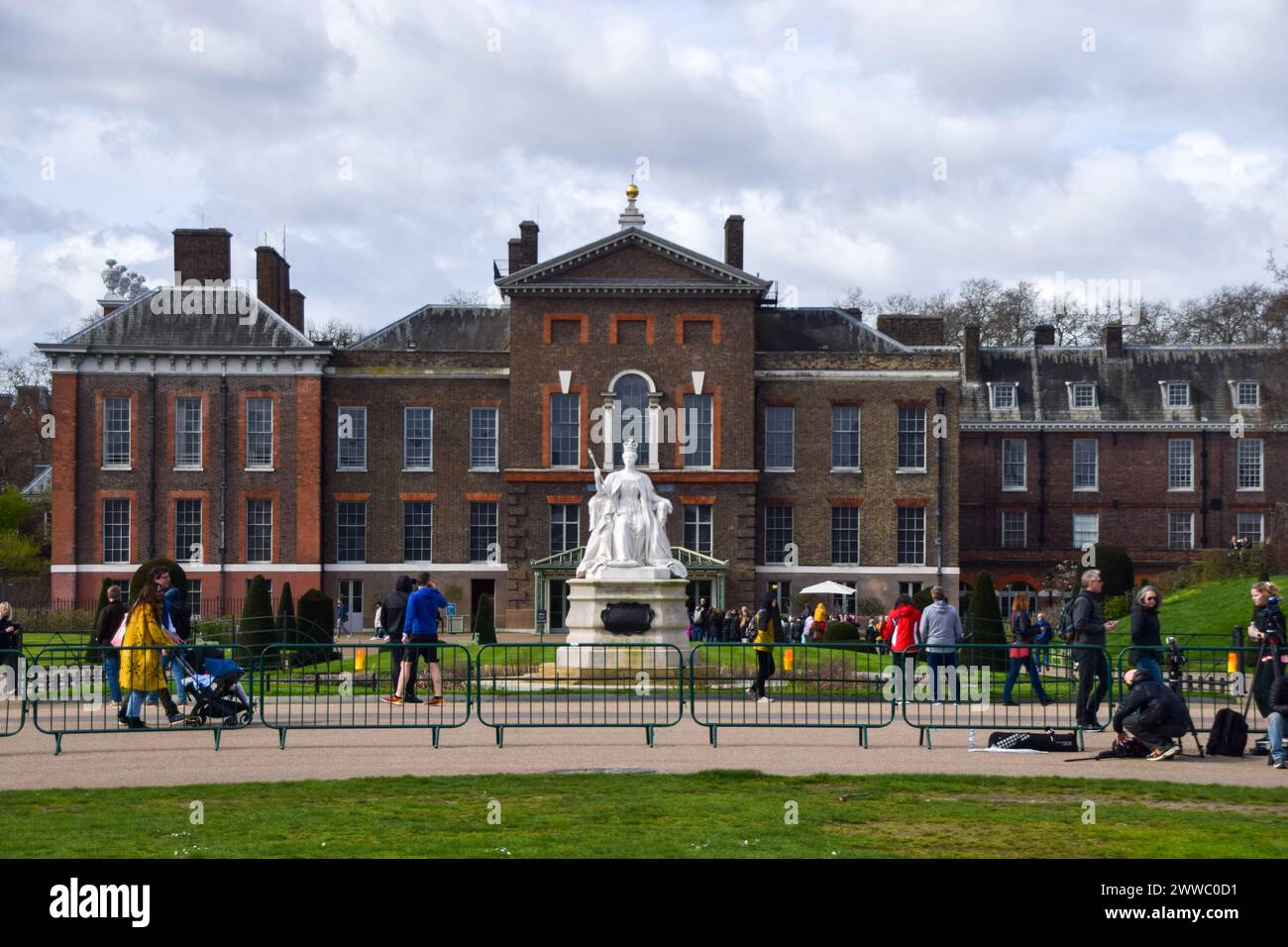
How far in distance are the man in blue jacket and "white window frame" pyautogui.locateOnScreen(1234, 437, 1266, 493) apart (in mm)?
49891

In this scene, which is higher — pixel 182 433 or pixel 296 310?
pixel 296 310

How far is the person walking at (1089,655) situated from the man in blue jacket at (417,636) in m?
8.21

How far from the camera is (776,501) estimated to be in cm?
5875

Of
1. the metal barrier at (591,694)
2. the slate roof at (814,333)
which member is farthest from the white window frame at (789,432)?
the metal barrier at (591,694)

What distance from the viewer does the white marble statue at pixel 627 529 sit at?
102 feet

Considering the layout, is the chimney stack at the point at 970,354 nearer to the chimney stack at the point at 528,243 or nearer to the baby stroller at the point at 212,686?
the chimney stack at the point at 528,243

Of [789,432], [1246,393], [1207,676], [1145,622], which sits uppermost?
[1246,393]

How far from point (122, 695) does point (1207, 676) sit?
16797 millimetres

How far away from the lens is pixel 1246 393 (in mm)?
67188

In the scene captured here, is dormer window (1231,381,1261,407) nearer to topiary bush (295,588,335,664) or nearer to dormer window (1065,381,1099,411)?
dormer window (1065,381,1099,411)

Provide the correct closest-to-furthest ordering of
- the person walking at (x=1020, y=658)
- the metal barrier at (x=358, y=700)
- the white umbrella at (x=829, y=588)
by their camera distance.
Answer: the metal barrier at (x=358, y=700) < the person walking at (x=1020, y=658) < the white umbrella at (x=829, y=588)

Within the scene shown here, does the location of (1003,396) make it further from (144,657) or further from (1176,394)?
(144,657)

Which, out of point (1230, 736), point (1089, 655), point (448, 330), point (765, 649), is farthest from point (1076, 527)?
point (1230, 736)
